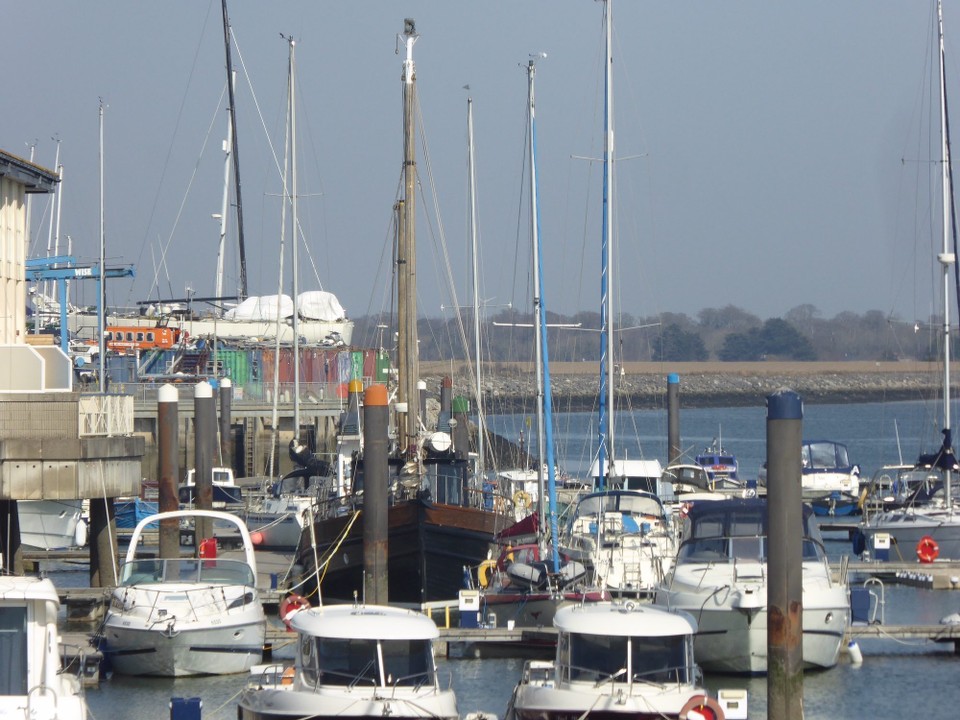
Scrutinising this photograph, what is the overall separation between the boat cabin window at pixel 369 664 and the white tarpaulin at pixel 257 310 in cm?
5945

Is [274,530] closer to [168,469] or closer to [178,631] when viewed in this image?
[168,469]

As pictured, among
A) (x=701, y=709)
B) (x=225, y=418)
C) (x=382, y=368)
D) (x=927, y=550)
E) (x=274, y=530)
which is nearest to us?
(x=701, y=709)

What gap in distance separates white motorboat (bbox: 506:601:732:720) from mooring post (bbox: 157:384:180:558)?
1293cm

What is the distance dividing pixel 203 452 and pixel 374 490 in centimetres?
888

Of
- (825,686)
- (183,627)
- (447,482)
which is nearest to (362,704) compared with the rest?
(183,627)

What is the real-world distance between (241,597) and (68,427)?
4.77m

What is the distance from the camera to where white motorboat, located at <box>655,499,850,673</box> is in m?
21.5

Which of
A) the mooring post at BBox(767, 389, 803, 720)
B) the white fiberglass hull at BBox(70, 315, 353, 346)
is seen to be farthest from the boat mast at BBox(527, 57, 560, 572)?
the white fiberglass hull at BBox(70, 315, 353, 346)

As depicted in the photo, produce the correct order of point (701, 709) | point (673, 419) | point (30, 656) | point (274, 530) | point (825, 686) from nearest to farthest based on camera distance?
point (30, 656) < point (701, 709) < point (825, 686) < point (274, 530) < point (673, 419)

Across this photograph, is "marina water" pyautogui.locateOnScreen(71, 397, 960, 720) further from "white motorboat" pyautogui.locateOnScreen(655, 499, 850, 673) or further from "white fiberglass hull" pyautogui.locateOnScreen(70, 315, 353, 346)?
"white fiberglass hull" pyautogui.locateOnScreen(70, 315, 353, 346)

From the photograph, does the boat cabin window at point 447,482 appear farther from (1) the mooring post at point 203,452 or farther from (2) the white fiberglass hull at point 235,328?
(2) the white fiberglass hull at point 235,328

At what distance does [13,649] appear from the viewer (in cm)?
1487

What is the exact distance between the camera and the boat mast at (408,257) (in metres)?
34.5

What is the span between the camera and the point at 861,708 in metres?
20.8
